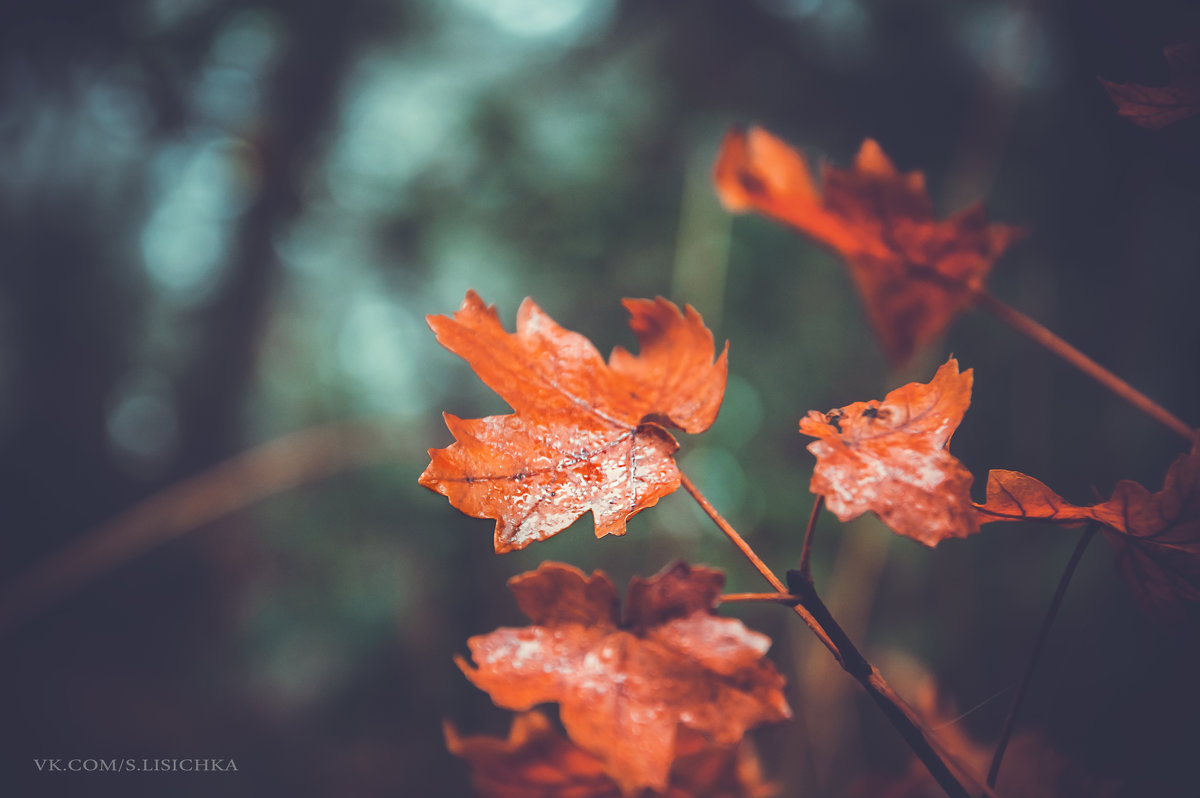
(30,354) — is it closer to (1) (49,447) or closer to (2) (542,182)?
(1) (49,447)

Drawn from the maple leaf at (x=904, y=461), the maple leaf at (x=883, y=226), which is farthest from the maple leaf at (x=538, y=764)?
the maple leaf at (x=883, y=226)

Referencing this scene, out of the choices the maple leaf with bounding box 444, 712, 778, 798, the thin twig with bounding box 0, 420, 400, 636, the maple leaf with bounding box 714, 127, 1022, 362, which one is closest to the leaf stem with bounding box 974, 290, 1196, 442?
the maple leaf with bounding box 714, 127, 1022, 362

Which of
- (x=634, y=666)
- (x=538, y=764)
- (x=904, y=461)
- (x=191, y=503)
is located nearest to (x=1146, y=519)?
(x=904, y=461)

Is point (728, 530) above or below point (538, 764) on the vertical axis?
above

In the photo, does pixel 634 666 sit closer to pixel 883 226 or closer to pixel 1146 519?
pixel 1146 519

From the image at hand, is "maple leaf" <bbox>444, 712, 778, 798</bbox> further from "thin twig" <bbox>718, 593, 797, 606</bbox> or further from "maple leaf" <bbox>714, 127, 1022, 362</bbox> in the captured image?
"maple leaf" <bbox>714, 127, 1022, 362</bbox>
